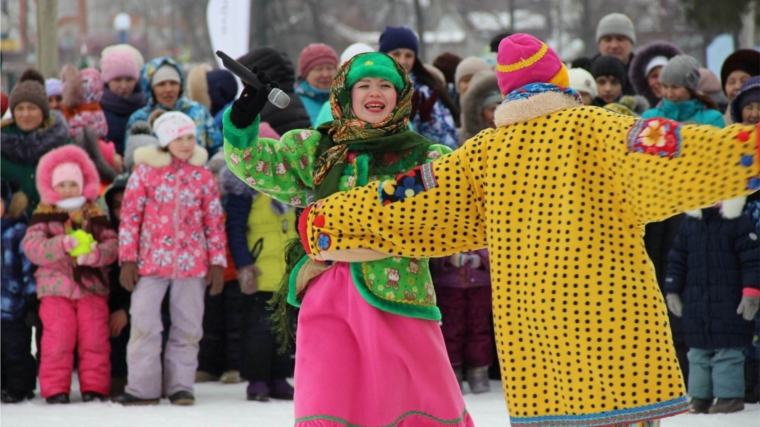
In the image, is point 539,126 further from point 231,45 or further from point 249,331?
point 231,45

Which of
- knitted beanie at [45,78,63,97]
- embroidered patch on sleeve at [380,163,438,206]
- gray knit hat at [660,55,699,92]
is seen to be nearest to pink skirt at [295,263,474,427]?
embroidered patch on sleeve at [380,163,438,206]

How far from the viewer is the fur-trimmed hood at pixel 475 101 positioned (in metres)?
7.66

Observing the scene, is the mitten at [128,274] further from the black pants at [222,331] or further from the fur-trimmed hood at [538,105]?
the fur-trimmed hood at [538,105]

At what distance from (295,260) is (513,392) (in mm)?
1362

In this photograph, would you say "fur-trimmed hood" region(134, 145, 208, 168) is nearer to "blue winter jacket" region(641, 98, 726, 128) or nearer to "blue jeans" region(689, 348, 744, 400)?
"blue winter jacket" region(641, 98, 726, 128)

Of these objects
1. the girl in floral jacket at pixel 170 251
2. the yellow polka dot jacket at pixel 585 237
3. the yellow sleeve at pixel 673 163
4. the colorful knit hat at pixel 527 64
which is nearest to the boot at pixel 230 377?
the girl in floral jacket at pixel 170 251

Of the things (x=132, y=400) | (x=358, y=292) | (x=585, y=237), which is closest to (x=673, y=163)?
(x=585, y=237)

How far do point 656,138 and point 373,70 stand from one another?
154 centimetres

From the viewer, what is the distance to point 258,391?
280 inches

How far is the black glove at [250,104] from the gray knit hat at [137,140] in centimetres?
310

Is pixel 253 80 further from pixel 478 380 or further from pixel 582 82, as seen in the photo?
pixel 582 82

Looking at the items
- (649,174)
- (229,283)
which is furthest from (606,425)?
(229,283)

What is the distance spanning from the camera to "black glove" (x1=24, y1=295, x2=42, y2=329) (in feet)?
23.2

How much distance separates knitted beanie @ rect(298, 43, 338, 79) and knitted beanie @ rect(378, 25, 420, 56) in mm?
388
